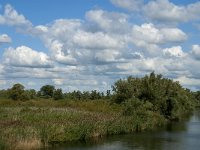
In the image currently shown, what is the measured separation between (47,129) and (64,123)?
4888 mm

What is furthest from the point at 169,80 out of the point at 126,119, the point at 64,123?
the point at 64,123

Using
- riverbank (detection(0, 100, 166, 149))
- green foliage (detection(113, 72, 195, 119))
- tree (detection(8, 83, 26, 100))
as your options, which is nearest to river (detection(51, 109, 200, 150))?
riverbank (detection(0, 100, 166, 149))

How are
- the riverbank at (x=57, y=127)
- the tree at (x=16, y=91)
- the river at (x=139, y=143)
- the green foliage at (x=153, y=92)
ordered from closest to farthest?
the riverbank at (x=57, y=127) → the river at (x=139, y=143) → the green foliage at (x=153, y=92) → the tree at (x=16, y=91)

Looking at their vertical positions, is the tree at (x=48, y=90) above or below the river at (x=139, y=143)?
above

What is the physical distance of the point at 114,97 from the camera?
8088 cm

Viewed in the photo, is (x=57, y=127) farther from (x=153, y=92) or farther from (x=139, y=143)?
(x=153, y=92)

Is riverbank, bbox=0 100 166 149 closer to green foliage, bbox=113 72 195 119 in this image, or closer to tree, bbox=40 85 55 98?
green foliage, bbox=113 72 195 119

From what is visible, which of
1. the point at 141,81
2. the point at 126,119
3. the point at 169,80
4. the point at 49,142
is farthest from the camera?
the point at 169,80

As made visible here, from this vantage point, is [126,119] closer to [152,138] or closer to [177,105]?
[152,138]

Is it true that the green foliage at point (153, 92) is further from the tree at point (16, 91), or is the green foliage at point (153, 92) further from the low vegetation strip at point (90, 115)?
the tree at point (16, 91)

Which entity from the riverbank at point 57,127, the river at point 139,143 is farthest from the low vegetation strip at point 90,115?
the river at point 139,143

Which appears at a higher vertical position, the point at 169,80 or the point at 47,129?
the point at 169,80

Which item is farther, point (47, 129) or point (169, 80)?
point (169, 80)

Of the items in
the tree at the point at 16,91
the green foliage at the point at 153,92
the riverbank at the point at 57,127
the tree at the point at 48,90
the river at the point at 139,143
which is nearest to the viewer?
the riverbank at the point at 57,127
